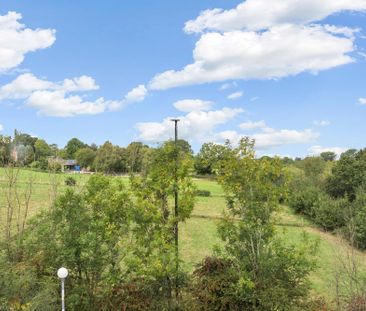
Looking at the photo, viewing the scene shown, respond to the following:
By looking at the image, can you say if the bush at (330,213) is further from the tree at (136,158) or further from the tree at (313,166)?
the tree at (136,158)

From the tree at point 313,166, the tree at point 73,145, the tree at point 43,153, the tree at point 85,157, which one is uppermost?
the tree at point 73,145

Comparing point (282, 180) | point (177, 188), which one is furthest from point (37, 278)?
point (282, 180)

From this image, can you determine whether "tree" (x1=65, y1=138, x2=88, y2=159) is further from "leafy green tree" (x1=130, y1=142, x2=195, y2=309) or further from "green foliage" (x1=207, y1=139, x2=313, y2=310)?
"green foliage" (x1=207, y1=139, x2=313, y2=310)

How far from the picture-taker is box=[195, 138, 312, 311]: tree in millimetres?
9617

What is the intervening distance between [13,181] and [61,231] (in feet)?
13.1

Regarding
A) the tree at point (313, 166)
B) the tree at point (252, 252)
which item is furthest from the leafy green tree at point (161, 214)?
the tree at point (313, 166)

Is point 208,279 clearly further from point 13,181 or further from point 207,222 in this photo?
point 207,222

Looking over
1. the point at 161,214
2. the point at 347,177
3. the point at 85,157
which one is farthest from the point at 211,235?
the point at 85,157

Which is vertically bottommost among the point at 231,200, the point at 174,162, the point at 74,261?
the point at 74,261

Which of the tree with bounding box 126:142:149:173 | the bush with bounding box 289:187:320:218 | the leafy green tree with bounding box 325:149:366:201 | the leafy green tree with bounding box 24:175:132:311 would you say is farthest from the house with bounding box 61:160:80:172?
the leafy green tree with bounding box 325:149:366:201

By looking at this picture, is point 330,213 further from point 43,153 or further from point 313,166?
point 43,153

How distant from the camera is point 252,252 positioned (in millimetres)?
10047

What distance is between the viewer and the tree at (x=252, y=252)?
31.6 feet

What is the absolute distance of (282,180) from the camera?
10.9 meters
